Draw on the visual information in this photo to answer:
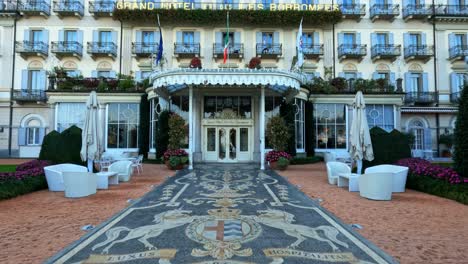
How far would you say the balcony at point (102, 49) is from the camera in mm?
23531

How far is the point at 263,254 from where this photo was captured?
12.4 feet

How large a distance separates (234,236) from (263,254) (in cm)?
75

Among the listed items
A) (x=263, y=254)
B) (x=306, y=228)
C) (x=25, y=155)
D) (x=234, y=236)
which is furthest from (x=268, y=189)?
(x=25, y=155)

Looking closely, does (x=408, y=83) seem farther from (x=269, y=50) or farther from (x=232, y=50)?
(x=232, y=50)

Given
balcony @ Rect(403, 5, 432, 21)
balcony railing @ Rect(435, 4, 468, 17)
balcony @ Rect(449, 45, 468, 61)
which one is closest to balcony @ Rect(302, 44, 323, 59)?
balcony @ Rect(403, 5, 432, 21)

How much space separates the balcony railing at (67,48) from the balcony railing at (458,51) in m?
31.0

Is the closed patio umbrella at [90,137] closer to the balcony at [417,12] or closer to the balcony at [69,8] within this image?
the balcony at [69,8]

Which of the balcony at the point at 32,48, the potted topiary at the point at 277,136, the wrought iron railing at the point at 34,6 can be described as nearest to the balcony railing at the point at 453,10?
the potted topiary at the point at 277,136

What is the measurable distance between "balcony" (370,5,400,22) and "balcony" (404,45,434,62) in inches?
117

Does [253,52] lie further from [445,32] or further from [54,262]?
[54,262]

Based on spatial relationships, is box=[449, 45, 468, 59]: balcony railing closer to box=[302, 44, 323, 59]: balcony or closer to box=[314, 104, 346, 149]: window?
box=[302, 44, 323, 59]: balcony

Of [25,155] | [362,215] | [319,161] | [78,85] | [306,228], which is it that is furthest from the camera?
[25,155]

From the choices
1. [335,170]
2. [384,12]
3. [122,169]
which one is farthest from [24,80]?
[384,12]

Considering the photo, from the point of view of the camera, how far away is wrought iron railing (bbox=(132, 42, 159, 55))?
77.5 ft
